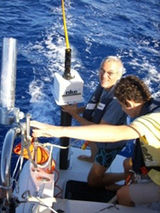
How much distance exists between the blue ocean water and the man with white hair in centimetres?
220

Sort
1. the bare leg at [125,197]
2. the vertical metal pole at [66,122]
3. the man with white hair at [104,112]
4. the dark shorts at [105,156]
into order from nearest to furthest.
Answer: the bare leg at [125,197]
the vertical metal pole at [66,122]
the man with white hair at [104,112]
the dark shorts at [105,156]

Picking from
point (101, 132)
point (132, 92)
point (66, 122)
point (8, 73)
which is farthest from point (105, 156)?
point (8, 73)

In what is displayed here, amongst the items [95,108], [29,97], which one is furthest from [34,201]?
[29,97]

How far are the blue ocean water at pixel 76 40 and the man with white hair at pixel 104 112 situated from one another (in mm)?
2195

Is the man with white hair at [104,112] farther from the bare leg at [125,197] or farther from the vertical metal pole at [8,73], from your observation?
the vertical metal pole at [8,73]

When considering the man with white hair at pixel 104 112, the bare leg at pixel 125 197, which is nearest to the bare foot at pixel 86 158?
the man with white hair at pixel 104 112

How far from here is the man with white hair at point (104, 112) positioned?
284 centimetres

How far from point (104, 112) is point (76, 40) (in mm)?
5291

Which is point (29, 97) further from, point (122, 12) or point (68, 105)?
point (122, 12)

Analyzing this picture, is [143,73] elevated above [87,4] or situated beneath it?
situated beneath

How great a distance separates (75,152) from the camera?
3820 mm

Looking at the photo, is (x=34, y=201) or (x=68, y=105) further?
(x=68, y=105)

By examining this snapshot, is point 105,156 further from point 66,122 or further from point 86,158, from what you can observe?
point 86,158

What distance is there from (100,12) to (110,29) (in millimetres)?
1072
